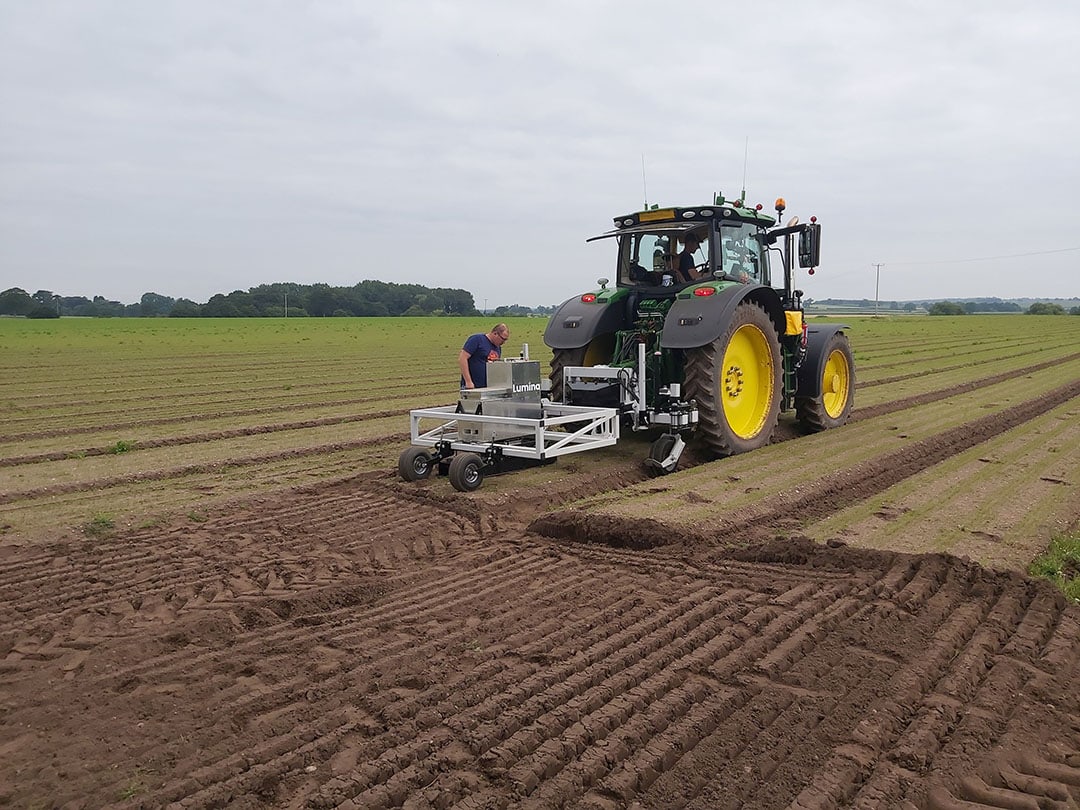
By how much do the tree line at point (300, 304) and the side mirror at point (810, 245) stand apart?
62.9m

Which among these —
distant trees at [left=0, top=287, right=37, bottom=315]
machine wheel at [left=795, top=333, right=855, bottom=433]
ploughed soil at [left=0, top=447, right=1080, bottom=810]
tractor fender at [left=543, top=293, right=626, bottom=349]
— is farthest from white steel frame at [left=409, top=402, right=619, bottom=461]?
distant trees at [left=0, top=287, right=37, bottom=315]

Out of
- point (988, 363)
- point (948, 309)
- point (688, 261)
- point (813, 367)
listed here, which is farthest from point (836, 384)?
point (948, 309)

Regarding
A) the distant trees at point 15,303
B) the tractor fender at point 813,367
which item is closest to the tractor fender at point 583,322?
the tractor fender at point 813,367

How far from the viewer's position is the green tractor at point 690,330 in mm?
8219

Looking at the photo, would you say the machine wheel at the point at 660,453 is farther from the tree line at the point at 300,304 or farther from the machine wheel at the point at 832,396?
the tree line at the point at 300,304

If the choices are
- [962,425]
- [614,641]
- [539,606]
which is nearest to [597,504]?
[539,606]

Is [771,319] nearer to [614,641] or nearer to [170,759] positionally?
[614,641]

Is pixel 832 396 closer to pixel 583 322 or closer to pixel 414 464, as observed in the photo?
pixel 583 322

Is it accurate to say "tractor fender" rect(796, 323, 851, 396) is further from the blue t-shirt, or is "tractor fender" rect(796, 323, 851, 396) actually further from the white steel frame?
the blue t-shirt

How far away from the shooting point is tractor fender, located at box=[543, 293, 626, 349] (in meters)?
9.05

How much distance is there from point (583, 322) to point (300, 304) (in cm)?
6878

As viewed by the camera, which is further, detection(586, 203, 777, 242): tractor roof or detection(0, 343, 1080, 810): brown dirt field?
detection(586, 203, 777, 242): tractor roof

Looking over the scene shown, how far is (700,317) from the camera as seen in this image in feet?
26.6

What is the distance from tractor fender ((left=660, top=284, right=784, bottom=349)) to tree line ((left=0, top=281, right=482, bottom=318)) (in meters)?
63.4
